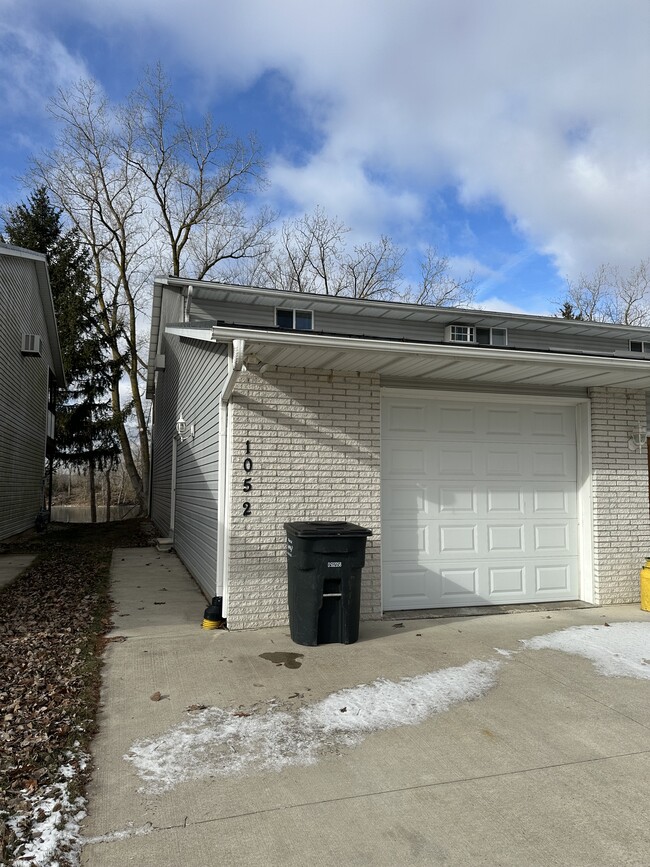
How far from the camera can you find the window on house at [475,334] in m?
13.1

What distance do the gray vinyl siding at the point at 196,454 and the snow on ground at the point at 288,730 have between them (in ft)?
10.0

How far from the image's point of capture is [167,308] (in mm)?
14148

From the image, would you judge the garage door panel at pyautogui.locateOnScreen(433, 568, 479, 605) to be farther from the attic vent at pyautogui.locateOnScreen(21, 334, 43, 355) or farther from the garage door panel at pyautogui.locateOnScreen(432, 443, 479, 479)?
the attic vent at pyautogui.locateOnScreen(21, 334, 43, 355)

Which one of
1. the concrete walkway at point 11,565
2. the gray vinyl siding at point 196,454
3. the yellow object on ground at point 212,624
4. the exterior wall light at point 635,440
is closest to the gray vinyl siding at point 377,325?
the gray vinyl siding at point 196,454

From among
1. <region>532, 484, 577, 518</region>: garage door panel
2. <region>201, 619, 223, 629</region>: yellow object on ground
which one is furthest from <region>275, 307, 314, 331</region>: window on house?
<region>201, 619, 223, 629</region>: yellow object on ground

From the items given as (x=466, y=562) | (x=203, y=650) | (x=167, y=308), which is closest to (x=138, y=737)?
(x=203, y=650)

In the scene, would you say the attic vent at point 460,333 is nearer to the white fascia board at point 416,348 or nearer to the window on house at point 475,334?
the window on house at point 475,334

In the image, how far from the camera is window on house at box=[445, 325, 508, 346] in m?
13.1

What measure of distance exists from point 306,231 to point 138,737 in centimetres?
2461

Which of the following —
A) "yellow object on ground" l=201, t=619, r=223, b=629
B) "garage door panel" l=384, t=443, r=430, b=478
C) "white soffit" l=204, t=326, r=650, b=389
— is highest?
"white soffit" l=204, t=326, r=650, b=389

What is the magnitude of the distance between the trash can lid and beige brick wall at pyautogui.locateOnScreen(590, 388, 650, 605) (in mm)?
3410

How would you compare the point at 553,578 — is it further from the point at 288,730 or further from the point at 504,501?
the point at 288,730

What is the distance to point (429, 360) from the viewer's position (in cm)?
575

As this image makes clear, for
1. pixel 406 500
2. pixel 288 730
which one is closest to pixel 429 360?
pixel 406 500
